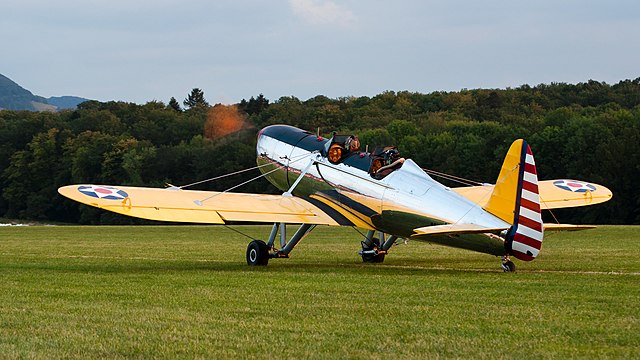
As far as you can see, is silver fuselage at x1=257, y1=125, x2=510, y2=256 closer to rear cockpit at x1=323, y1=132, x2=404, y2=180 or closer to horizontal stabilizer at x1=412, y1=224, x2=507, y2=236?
rear cockpit at x1=323, y1=132, x2=404, y2=180

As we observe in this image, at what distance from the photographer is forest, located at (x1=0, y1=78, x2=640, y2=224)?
223ft

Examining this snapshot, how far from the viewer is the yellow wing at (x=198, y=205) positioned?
17688 millimetres

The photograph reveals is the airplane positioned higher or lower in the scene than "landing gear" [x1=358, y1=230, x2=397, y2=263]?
higher

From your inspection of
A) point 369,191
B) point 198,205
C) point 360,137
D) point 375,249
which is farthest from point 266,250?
point 360,137

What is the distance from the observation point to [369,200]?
61.6ft

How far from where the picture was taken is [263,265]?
2005cm

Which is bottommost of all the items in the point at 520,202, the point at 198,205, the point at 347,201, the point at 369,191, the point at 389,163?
the point at 198,205

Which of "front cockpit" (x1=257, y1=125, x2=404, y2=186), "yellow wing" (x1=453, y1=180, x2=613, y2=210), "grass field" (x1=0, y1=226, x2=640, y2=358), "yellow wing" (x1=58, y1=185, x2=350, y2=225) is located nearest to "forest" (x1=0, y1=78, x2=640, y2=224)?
"front cockpit" (x1=257, y1=125, x2=404, y2=186)

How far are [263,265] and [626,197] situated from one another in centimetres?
4987

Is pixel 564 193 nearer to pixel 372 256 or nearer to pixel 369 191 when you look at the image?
pixel 372 256

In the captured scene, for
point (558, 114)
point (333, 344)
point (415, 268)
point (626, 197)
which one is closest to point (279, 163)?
→ point (415, 268)

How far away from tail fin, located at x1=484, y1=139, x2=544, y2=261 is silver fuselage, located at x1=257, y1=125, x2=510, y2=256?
6.9 inches

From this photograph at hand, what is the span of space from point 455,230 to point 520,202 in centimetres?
103

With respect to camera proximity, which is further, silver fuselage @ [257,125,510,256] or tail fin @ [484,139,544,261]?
silver fuselage @ [257,125,510,256]
